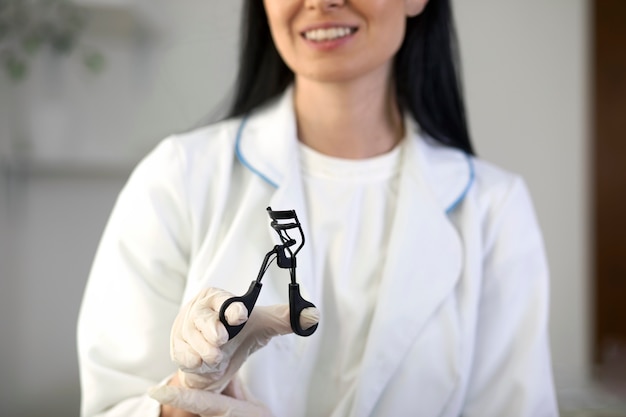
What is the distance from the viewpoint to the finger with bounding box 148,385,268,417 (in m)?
0.50

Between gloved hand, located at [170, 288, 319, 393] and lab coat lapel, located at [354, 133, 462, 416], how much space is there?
183mm

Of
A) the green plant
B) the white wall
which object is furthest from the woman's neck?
the white wall

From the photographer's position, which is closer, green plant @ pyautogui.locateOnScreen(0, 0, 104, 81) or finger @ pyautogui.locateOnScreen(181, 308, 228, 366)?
finger @ pyautogui.locateOnScreen(181, 308, 228, 366)

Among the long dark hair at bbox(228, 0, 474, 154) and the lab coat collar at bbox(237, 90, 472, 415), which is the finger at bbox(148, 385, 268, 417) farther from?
the long dark hair at bbox(228, 0, 474, 154)

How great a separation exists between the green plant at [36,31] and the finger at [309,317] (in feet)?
2.96

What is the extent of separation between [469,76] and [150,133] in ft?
2.21

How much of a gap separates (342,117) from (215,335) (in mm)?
338

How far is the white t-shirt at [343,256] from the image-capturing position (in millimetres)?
656

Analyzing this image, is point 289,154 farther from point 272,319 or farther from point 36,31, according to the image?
point 36,31

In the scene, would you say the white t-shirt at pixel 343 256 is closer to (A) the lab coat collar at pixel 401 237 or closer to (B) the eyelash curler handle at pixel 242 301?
(A) the lab coat collar at pixel 401 237

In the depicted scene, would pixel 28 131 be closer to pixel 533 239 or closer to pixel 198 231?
pixel 198 231

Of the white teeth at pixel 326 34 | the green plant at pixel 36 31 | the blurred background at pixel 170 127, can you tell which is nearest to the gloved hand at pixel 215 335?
the white teeth at pixel 326 34

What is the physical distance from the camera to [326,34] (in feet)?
A: 2.12

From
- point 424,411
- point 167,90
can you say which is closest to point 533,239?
point 424,411
